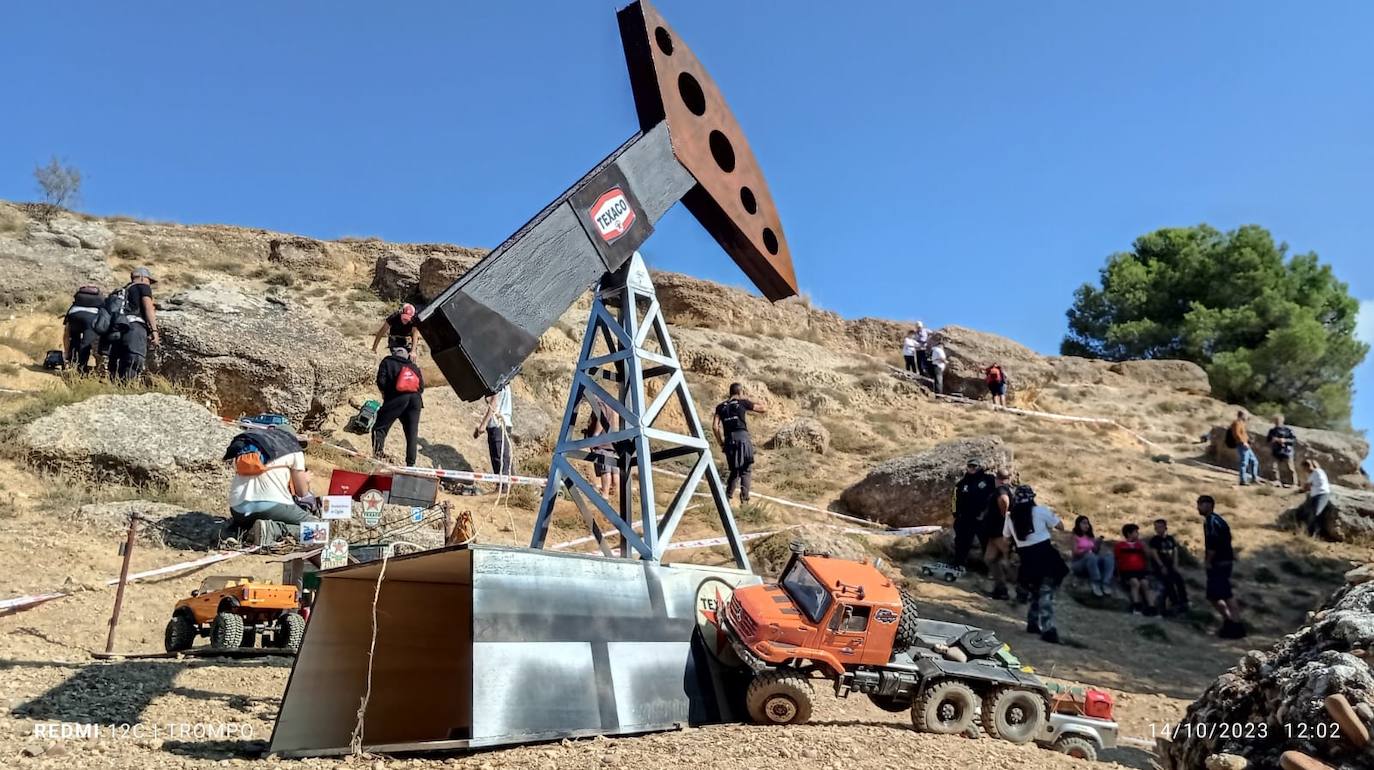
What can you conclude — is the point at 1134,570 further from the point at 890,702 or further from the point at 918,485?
the point at 890,702

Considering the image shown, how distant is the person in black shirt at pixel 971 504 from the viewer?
44.9ft

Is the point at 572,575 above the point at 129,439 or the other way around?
the other way around

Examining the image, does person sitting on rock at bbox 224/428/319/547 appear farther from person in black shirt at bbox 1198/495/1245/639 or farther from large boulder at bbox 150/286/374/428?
person in black shirt at bbox 1198/495/1245/639

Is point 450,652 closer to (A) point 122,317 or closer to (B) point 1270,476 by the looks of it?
(A) point 122,317

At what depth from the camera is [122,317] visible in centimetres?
1408

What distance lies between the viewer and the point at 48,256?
2414 cm

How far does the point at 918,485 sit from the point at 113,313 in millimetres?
13306

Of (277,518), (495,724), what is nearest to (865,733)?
(495,724)

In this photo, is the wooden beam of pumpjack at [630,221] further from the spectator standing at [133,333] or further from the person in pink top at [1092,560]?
the spectator standing at [133,333]

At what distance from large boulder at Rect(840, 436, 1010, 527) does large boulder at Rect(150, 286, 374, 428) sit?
896 centimetres

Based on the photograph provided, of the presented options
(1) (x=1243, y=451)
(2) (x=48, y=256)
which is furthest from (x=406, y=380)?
(1) (x=1243, y=451)

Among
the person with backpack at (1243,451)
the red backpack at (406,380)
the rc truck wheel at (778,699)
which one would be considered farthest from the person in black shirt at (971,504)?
the person with backpack at (1243,451)

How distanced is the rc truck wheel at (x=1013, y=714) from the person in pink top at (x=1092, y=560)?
819 cm

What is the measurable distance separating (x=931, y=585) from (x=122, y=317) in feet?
41.3
